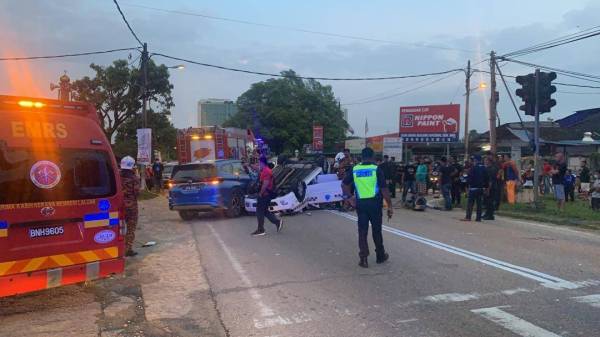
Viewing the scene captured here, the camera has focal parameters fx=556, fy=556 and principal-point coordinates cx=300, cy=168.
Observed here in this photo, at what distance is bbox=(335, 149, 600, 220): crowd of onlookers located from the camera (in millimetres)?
13773

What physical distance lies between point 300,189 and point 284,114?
1817 inches

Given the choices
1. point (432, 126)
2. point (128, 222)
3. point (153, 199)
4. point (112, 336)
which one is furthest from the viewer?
point (432, 126)

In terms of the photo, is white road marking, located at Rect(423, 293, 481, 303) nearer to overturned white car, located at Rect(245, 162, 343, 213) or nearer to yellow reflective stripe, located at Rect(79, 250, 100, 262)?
yellow reflective stripe, located at Rect(79, 250, 100, 262)

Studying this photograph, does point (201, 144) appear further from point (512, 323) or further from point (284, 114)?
point (284, 114)

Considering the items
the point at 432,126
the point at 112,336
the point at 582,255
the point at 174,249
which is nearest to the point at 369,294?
the point at 112,336

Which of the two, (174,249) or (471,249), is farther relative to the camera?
(174,249)

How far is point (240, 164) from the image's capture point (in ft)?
53.3

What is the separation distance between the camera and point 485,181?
13.7 meters

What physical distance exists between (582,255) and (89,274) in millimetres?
7269

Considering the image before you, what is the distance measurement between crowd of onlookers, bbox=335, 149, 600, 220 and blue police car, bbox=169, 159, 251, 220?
329 cm

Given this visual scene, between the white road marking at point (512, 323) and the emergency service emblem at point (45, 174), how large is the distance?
460 centimetres

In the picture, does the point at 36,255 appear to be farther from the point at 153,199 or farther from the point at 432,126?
the point at 432,126

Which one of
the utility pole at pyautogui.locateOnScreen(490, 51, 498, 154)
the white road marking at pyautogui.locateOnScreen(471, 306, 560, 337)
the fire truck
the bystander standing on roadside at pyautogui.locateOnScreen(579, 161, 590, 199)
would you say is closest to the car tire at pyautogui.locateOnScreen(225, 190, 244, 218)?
the white road marking at pyautogui.locateOnScreen(471, 306, 560, 337)

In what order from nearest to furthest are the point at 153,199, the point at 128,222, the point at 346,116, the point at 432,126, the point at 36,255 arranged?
1. the point at 36,255
2. the point at 128,222
3. the point at 153,199
4. the point at 432,126
5. the point at 346,116
